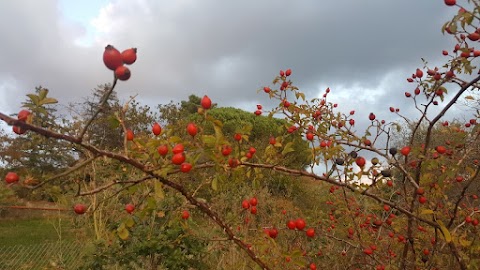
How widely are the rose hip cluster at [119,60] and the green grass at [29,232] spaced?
11.6 metres

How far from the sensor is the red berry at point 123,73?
1033 millimetres

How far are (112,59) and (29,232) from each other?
52.0 feet

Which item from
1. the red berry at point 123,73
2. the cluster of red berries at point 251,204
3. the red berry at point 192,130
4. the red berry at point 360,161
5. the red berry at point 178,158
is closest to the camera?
the red berry at point 123,73

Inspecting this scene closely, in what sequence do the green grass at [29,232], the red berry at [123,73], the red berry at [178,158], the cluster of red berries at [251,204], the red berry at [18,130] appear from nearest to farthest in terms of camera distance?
the red berry at [123,73] → the red berry at [18,130] → the red berry at [178,158] → the cluster of red berries at [251,204] → the green grass at [29,232]

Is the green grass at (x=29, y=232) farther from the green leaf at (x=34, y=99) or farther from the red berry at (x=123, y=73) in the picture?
the red berry at (x=123, y=73)

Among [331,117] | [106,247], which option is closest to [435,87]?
[331,117]

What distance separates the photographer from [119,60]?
107cm

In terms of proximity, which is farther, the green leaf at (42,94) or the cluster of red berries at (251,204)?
the cluster of red berries at (251,204)

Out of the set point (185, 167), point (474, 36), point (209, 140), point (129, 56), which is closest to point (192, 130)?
point (209, 140)

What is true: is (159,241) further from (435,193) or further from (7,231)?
(7,231)

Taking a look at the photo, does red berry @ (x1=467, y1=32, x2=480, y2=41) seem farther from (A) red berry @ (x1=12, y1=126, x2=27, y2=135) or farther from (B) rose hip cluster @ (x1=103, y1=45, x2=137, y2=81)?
(A) red berry @ (x1=12, y1=126, x2=27, y2=135)

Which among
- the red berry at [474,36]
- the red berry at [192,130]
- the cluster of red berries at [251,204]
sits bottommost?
the cluster of red berries at [251,204]

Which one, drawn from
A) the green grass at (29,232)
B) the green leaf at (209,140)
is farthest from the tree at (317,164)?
the green grass at (29,232)

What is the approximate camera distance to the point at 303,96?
3334 mm
